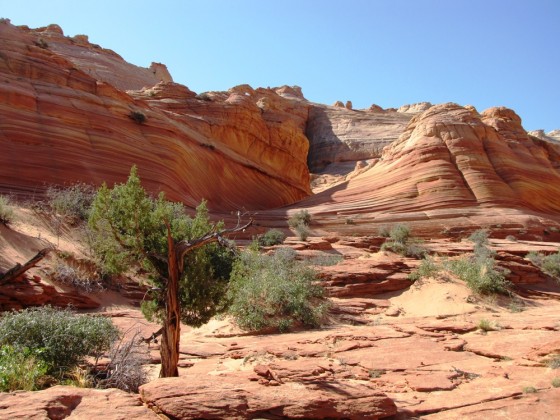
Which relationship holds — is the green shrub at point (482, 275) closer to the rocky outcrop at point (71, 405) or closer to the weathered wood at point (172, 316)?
the weathered wood at point (172, 316)

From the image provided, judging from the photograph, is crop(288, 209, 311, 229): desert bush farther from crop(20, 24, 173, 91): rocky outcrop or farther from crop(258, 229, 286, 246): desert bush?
crop(20, 24, 173, 91): rocky outcrop

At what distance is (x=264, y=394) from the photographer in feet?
16.2

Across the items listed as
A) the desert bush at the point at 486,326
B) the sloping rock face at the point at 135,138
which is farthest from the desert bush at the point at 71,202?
the desert bush at the point at 486,326

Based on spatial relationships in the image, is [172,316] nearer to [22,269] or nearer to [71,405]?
[22,269]

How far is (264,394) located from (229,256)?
5087mm

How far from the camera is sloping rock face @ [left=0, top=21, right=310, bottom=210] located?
19.5 meters

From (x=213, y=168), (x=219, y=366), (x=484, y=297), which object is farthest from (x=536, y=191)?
(x=219, y=366)

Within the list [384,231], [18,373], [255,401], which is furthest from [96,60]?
[255,401]

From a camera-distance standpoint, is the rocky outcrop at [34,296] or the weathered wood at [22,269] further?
the rocky outcrop at [34,296]

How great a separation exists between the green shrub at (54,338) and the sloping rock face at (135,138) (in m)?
12.1

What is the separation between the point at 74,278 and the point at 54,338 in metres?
6.37

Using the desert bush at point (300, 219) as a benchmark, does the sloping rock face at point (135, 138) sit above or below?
above

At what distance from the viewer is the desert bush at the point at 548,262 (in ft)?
55.2

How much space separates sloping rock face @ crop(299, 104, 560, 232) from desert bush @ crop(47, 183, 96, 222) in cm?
1120
